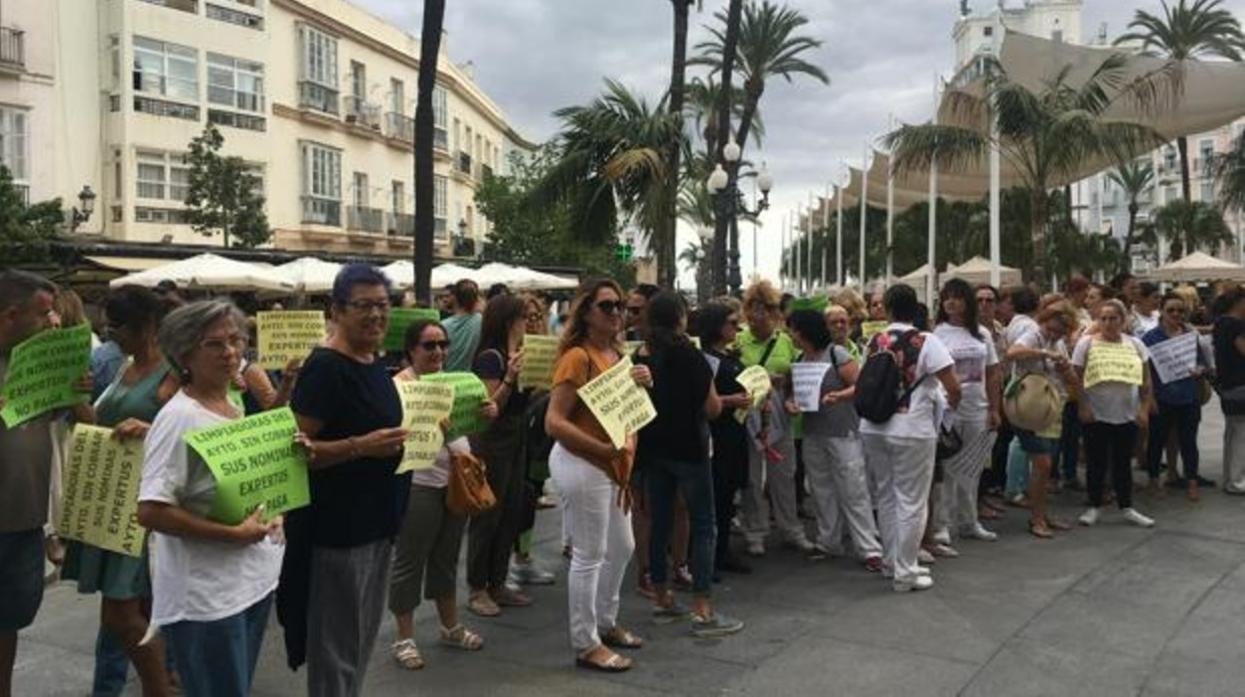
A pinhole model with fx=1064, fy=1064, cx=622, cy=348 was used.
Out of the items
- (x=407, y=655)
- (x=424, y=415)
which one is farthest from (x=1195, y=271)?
(x=424, y=415)

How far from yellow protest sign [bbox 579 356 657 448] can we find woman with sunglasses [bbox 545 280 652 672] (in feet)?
0.24

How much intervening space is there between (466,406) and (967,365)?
3.69 meters

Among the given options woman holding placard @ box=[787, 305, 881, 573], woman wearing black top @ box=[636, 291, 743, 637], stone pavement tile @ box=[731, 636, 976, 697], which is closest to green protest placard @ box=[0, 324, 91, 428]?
woman wearing black top @ box=[636, 291, 743, 637]

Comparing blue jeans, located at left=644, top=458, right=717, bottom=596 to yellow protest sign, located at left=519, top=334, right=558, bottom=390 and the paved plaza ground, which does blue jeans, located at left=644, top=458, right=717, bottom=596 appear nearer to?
the paved plaza ground

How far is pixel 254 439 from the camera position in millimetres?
3172

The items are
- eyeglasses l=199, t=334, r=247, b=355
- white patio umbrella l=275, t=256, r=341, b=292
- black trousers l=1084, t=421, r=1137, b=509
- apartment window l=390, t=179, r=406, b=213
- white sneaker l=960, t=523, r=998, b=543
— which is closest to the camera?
eyeglasses l=199, t=334, r=247, b=355

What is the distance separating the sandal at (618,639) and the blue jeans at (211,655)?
8.18ft

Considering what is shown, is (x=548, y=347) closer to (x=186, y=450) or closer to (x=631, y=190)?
(x=186, y=450)

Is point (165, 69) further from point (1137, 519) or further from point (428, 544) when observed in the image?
point (1137, 519)

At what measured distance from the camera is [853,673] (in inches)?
199

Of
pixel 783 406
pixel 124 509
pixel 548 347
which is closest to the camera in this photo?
pixel 124 509

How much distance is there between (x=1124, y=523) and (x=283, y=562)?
22.6 feet

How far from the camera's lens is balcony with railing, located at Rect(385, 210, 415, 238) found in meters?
43.4

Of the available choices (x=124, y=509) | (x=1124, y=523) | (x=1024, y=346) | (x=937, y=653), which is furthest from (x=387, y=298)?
(x=1124, y=523)
